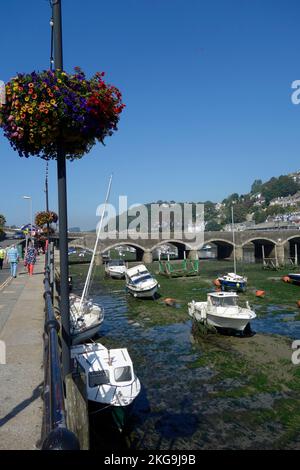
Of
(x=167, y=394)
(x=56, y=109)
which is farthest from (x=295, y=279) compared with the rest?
(x=56, y=109)

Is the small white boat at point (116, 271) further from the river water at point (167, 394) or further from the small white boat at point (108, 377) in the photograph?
the small white boat at point (108, 377)

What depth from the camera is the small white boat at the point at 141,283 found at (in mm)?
36031

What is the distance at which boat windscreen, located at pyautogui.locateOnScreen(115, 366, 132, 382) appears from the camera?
12.1m

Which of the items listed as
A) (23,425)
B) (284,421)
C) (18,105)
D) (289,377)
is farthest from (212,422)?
(18,105)

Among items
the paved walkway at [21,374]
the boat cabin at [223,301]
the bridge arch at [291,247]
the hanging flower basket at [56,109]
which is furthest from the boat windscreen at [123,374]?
the bridge arch at [291,247]

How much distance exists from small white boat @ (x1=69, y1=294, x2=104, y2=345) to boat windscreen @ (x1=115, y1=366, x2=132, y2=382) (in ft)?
17.5

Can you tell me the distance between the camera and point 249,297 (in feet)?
122

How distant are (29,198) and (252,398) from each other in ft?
105

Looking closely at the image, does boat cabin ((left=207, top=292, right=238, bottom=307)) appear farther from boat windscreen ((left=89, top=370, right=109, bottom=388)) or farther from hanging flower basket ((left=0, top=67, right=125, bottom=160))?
hanging flower basket ((left=0, top=67, right=125, bottom=160))

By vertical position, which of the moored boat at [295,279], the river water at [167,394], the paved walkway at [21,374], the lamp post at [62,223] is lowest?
the river water at [167,394]

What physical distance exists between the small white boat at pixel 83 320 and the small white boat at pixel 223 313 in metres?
6.79

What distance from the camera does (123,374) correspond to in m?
12.1

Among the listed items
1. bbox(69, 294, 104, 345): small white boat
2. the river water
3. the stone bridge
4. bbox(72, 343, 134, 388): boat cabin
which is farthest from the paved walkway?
the stone bridge
